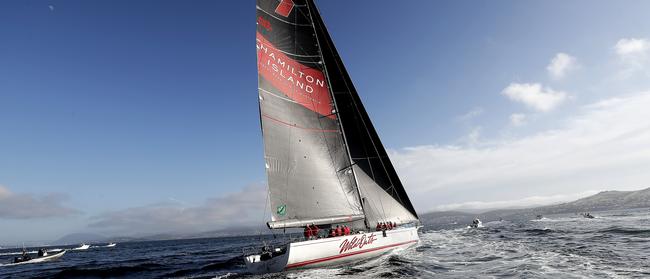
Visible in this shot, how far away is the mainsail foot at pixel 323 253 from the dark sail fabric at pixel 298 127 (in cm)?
179

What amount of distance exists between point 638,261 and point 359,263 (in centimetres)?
1229

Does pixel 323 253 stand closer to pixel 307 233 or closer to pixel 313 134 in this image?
pixel 307 233

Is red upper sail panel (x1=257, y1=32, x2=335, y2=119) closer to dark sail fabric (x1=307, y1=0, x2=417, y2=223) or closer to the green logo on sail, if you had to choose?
dark sail fabric (x1=307, y1=0, x2=417, y2=223)

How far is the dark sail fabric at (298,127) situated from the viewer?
1764 cm

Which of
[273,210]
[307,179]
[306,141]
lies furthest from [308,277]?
[306,141]

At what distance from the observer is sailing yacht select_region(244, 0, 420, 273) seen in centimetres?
1733

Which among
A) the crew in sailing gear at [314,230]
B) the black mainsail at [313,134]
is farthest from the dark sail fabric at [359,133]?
the crew in sailing gear at [314,230]

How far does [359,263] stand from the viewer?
696 inches

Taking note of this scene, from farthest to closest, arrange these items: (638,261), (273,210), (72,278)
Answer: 1. (72,278)
2. (273,210)
3. (638,261)

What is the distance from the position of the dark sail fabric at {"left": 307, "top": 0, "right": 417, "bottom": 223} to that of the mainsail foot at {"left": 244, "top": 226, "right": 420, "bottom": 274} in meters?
3.44

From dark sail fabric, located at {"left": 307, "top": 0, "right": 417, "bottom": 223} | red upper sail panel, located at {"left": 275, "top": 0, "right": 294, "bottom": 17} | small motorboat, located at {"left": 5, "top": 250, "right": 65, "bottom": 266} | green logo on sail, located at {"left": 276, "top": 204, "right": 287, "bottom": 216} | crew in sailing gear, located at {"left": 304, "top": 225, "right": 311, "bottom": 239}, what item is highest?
red upper sail panel, located at {"left": 275, "top": 0, "right": 294, "bottom": 17}

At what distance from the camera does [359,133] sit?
2114 cm

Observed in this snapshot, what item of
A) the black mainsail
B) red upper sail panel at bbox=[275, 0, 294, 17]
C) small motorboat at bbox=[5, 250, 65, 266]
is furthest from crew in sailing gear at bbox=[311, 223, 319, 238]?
small motorboat at bbox=[5, 250, 65, 266]

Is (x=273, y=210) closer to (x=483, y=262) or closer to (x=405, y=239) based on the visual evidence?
(x=405, y=239)
